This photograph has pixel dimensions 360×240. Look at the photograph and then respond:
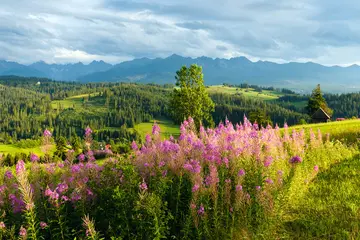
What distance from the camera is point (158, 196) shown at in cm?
667

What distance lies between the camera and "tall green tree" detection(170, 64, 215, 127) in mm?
42438

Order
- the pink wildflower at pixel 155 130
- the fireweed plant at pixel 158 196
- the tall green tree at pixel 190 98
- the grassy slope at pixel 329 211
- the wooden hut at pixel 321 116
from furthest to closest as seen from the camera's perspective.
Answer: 1. the wooden hut at pixel 321 116
2. the tall green tree at pixel 190 98
3. the pink wildflower at pixel 155 130
4. the grassy slope at pixel 329 211
5. the fireweed plant at pixel 158 196

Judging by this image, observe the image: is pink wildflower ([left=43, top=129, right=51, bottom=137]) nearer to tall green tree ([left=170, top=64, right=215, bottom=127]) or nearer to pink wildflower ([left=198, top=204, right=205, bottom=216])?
pink wildflower ([left=198, top=204, right=205, bottom=216])

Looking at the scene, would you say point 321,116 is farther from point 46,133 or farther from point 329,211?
point 46,133

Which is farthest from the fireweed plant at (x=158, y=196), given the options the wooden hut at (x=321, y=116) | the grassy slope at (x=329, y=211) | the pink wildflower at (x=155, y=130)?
the wooden hut at (x=321, y=116)

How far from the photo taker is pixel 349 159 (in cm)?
1284

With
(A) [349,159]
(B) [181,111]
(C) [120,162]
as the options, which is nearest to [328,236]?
(C) [120,162]

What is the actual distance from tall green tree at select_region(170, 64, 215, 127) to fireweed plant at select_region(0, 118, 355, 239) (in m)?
32.8

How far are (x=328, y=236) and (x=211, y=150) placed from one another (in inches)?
135

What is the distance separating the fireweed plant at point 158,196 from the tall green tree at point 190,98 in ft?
108

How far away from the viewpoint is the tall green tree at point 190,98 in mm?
42438

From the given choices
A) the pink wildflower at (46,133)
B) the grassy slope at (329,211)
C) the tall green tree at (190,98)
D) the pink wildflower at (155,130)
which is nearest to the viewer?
the grassy slope at (329,211)

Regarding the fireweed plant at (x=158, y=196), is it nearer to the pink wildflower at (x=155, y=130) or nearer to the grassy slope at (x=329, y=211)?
the pink wildflower at (x=155, y=130)

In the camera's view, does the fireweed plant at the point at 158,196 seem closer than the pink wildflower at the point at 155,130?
Yes
